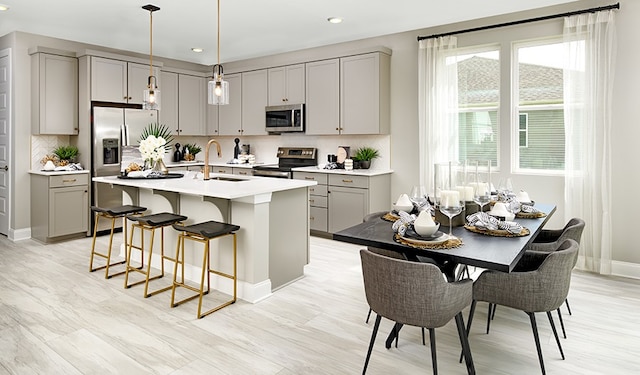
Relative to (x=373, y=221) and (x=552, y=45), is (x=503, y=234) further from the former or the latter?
(x=552, y=45)

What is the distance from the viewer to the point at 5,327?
116 inches

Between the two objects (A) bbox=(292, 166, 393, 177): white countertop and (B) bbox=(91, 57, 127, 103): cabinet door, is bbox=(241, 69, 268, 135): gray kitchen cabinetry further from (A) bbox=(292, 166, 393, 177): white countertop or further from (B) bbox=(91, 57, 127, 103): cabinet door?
(B) bbox=(91, 57, 127, 103): cabinet door

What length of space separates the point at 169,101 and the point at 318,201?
316 cm

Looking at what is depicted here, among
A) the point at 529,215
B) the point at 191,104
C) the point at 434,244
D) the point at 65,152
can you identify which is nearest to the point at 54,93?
the point at 65,152

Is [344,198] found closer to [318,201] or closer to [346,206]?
[346,206]

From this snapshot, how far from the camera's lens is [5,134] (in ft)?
18.3

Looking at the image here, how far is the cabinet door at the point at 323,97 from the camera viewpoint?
578 cm

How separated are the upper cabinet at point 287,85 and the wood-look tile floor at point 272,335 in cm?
321

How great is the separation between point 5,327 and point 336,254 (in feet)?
10.2

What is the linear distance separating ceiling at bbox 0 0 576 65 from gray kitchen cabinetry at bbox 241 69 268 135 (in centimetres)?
57

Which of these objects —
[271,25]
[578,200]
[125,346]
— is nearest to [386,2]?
[271,25]

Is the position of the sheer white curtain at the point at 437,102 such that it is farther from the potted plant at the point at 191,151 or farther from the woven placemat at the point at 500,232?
the potted plant at the point at 191,151

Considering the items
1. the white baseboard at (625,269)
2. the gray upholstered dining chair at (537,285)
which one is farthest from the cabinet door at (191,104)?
the white baseboard at (625,269)

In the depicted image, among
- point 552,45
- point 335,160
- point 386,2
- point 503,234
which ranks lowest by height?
point 503,234
